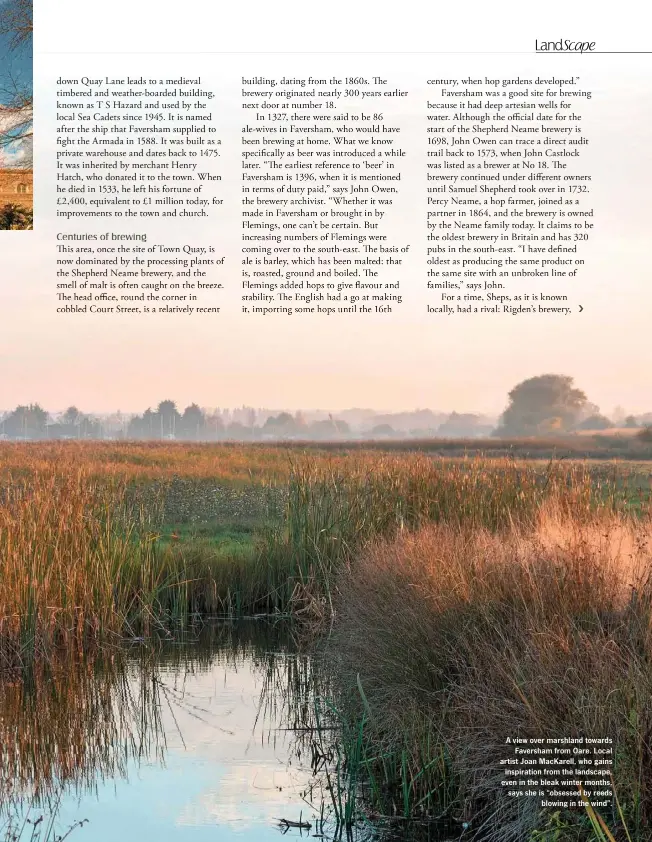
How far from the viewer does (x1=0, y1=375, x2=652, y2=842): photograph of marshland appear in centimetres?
587

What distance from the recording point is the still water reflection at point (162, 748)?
629 cm

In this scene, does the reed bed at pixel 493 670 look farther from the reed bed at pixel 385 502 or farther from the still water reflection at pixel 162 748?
the reed bed at pixel 385 502

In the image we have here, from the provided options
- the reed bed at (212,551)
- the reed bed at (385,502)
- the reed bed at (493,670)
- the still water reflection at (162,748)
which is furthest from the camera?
the reed bed at (385,502)

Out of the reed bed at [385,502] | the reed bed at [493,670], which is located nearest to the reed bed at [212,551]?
the reed bed at [385,502]

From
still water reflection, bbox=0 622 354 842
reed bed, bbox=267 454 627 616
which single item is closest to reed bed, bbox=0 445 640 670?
reed bed, bbox=267 454 627 616

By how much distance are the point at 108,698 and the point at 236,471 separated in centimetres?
1779

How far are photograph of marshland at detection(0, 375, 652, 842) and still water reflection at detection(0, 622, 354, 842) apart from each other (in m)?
0.02

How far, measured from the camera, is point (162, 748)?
25.3 feet

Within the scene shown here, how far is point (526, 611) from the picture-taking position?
252 inches

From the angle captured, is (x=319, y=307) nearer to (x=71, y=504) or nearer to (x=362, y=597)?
(x=71, y=504)

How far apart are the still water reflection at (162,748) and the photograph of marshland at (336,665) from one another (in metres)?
0.02

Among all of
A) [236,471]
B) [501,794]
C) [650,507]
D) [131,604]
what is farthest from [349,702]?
[236,471]

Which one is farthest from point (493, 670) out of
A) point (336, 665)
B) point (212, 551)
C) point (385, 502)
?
point (212, 551)

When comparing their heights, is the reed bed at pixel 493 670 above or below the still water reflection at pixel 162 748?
above
